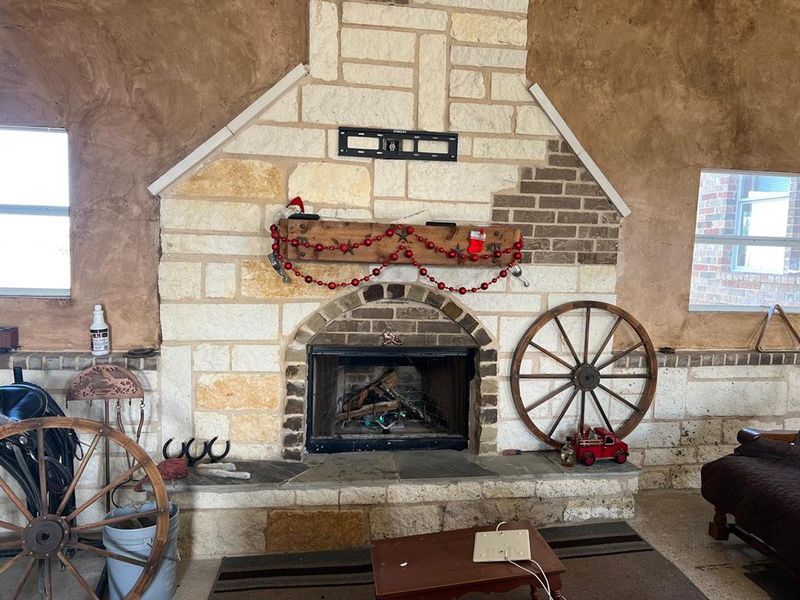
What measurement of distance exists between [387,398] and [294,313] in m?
0.85

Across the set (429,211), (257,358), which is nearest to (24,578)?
(257,358)

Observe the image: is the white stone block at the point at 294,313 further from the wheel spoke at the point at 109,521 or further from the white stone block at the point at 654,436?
the white stone block at the point at 654,436

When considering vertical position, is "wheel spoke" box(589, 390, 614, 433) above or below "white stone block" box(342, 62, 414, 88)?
below

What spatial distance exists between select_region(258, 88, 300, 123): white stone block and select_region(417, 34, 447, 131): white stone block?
2.12 feet

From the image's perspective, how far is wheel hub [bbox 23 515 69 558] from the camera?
1934 millimetres

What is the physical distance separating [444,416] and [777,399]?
215cm

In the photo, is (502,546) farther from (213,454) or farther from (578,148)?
(578,148)

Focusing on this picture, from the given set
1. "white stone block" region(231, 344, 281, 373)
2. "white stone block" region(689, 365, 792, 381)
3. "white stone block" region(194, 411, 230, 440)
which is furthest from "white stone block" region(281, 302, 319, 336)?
"white stone block" region(689, 365, 792, 381)

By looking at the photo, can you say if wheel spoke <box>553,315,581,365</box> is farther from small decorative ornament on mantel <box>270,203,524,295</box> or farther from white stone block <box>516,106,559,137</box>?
white stone block <box>516,106,559,137</box>

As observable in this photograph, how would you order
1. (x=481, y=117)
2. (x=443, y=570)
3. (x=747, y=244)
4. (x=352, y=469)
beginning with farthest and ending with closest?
(x=747, y=244) → (x=481, y=117) → (x=352, y=469) → (x=443, y=570)

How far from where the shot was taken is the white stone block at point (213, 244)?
2635mm

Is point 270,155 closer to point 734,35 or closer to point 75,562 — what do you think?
point 75,562

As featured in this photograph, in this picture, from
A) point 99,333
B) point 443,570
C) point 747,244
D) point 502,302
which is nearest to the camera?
point 443,570

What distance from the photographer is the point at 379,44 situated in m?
2.68
